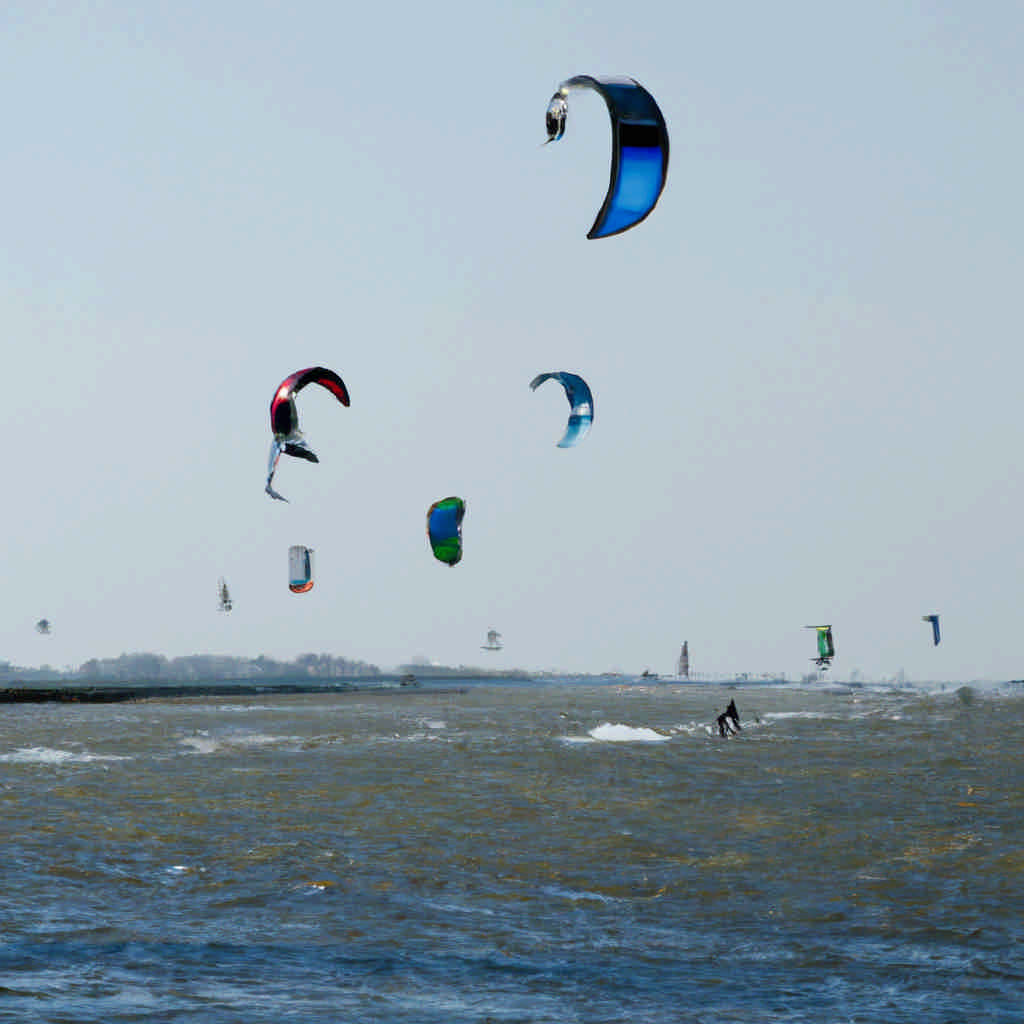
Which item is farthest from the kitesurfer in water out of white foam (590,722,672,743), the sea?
the sea

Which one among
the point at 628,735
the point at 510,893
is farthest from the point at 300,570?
the point at 510,893

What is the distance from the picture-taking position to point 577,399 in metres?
37.0

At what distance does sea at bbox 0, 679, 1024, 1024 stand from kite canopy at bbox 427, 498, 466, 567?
362 inches

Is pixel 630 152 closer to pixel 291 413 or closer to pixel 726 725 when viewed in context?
pixel 291 413

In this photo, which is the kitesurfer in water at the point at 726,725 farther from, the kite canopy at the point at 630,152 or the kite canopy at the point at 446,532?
the kite canopy at the point at 630,152

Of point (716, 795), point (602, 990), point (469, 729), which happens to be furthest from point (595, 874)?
point (469, 729)

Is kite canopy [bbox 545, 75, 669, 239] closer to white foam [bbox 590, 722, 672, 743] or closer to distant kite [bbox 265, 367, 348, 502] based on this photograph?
distant kite [bbox 265, 367, 348, 502]

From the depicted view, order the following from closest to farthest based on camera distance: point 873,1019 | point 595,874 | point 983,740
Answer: point 873,1019
point 595,874
point 983,740

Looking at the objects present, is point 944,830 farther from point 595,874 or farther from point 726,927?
point 726,927

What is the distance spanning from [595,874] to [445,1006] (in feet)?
24.5

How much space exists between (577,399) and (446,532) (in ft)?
31.9

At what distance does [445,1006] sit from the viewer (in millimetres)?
11750

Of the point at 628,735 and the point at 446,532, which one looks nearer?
the point at 446,532

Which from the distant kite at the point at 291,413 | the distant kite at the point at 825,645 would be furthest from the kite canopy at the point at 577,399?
the distant kite at the point at 825,645
